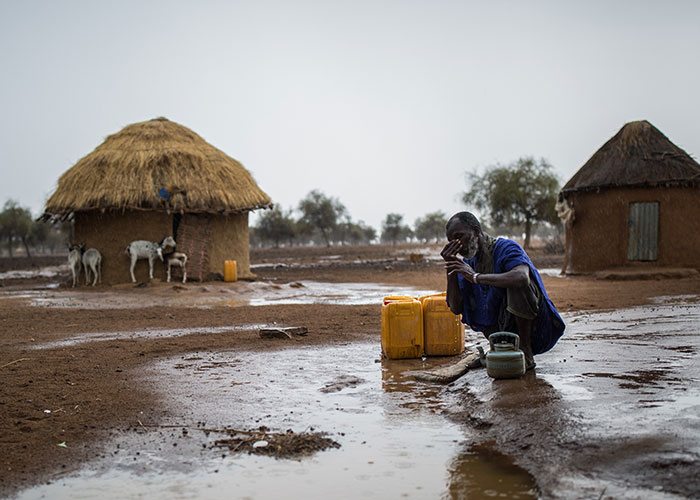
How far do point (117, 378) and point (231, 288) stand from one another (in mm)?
10435

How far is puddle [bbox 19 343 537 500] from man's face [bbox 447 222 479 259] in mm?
1089

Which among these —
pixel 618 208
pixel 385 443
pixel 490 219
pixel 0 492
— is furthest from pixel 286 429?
pixel 490 219

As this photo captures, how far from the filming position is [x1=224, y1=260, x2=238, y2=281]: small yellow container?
56.7ft

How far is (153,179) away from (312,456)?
14.7 meters

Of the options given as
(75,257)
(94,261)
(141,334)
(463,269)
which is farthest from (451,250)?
(75,257)

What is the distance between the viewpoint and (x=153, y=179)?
17000 mm

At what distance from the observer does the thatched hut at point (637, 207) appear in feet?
53.8

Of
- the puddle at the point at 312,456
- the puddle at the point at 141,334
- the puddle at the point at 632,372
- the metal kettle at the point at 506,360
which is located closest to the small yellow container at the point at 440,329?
the puddle at the point at 312,456

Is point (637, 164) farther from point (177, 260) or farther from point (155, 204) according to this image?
point (155, 204)

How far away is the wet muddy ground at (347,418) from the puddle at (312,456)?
0.01 meters

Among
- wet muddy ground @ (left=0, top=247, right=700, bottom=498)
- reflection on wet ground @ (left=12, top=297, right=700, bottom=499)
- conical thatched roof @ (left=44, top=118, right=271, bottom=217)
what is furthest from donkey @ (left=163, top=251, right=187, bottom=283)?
reflection on wet ground @ (left=12, top=297, right=700, bottom=499)

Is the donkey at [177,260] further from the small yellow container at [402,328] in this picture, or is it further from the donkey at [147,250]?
the small yellow container at [402,328]

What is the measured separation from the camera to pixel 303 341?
7375 millimetres

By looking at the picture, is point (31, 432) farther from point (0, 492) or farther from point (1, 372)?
point (1, 372)
